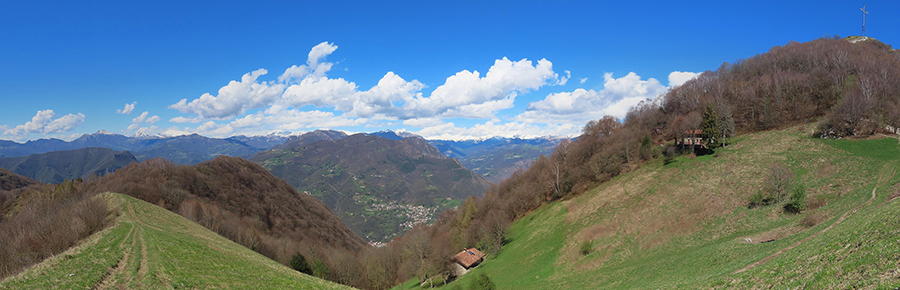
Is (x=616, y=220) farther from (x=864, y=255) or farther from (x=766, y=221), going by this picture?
(x=864, y=255)

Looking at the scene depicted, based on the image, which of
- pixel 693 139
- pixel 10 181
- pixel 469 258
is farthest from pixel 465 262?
pixel 10 181

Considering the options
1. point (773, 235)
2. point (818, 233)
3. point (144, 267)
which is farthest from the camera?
point (773, 235)

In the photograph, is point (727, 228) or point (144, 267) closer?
point (144, 267)

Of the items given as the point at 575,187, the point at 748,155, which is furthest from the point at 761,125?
the point at 575,187

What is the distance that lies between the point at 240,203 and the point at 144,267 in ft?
365

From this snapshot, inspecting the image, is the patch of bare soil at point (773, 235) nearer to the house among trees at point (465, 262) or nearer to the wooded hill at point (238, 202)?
the house among trees at point (465, 262)

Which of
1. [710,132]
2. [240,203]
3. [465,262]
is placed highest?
[710,132]

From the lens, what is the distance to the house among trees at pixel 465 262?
193 ft

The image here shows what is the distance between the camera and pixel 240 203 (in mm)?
113750

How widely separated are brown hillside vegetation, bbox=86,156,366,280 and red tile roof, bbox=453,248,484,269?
3150 cm

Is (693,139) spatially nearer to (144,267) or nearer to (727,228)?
(727,228)

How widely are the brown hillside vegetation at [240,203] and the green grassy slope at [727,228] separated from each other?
173 feet

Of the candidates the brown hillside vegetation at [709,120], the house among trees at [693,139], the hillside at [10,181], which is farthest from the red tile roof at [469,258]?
the hillside at [10,181]

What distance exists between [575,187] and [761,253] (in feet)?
171
